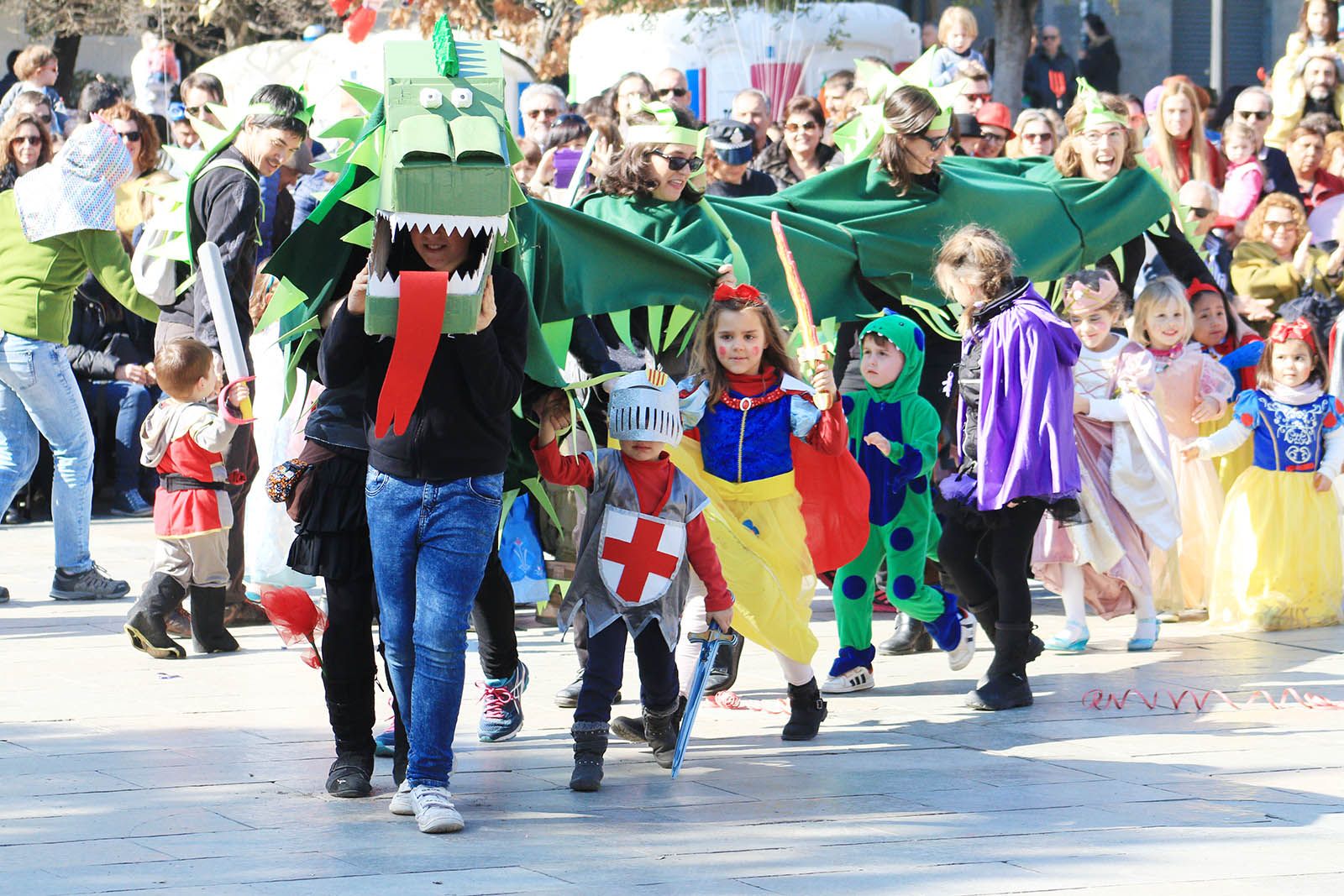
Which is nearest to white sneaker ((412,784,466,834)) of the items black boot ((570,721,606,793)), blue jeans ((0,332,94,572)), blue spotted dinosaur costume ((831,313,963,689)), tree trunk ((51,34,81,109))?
black boot ((570,721,606,793))

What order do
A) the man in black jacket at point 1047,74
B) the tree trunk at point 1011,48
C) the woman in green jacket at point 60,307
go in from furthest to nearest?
the tree trunk at point 1011,48 < the man in black jacket at point 1047,74 < the woman in green jacket at point 60,307

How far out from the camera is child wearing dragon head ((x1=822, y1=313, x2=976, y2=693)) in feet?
23.6

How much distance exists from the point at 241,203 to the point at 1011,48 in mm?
14403

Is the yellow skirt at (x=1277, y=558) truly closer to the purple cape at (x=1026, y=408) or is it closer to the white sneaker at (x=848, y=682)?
the purple cape at (x=1026, y=408)

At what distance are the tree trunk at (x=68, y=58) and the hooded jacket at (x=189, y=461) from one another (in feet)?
56.5

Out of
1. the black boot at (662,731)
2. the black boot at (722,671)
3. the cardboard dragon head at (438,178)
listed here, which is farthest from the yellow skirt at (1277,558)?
the cardboard dragon head at (438,178)

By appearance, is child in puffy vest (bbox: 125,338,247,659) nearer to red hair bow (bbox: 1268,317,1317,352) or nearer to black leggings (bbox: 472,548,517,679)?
black leggings (bbox: 472,548,517,679)

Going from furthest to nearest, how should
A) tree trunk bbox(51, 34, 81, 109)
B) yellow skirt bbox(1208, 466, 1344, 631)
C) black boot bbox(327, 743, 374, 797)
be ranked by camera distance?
tree trunk bbox(51, 34, 81, 109)
yellow skirt bbox(1208, 466, 1344, 631)
black boot bbox(327, 743, 374, 797)

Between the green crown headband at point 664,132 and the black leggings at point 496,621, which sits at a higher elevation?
the green crown headband at point 664,132

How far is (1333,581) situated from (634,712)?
360 cm

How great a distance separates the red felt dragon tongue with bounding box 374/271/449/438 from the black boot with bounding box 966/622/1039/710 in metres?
2.61

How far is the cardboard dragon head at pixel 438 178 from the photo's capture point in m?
4.91

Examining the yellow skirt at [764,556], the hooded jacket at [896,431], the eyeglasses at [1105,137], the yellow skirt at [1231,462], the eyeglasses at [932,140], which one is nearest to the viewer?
the yellow skirt at [764,556]

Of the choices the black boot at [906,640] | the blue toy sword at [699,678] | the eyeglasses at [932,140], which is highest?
the eyeglasses at [932,140]
